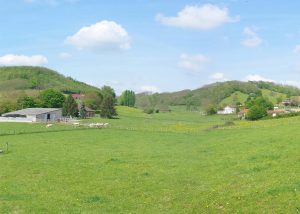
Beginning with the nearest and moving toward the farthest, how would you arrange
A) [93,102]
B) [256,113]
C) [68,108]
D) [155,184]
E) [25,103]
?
[155,184]
[256,113]
[68,108]
[25,103]
[93,102]

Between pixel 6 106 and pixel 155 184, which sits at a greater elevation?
pixel 6 106

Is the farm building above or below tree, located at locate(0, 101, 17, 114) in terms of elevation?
below

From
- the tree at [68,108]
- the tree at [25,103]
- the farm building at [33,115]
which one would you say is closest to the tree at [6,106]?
the tree at [25,103]

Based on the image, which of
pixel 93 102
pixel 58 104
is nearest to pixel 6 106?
pixel 58 104

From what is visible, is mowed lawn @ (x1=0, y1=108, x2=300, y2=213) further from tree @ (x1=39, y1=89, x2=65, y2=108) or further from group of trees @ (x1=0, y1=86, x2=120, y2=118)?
tree @ (x1=39, y1=89, x2=65, y2=108)

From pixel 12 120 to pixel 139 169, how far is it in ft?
312

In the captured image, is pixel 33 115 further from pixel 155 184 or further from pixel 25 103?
pixel 155 184

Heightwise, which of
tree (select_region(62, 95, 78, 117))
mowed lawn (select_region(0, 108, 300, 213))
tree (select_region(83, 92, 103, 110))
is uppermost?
tree (select_region(83, 92, 103, 110))

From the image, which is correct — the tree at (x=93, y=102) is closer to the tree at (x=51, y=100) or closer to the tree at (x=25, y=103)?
the tree at (x=51, y=100)

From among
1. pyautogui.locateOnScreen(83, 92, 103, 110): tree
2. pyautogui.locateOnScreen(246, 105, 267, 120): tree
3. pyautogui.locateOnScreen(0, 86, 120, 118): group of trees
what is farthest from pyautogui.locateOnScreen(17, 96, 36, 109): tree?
pyautogui.locateOnScreen(246, 105, 267, 120): tree

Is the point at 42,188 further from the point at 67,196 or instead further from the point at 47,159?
the point at 47,159

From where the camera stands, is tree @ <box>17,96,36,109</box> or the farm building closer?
the farm building

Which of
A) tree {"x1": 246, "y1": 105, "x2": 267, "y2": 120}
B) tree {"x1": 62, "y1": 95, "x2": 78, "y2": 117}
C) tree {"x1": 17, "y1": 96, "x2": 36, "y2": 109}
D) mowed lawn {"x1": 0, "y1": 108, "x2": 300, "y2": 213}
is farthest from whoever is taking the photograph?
tree {"x1": 17, "y1": 96, "x2": 36, "y2": 109}

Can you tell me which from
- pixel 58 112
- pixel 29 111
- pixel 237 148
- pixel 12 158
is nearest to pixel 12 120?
pixel 29 111
